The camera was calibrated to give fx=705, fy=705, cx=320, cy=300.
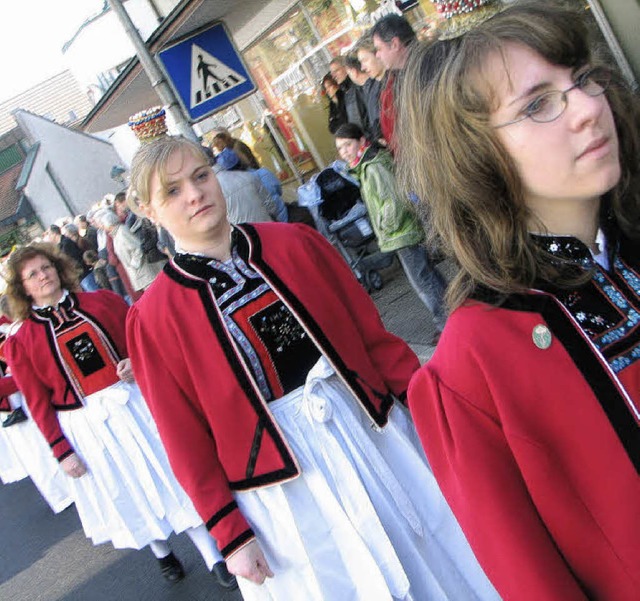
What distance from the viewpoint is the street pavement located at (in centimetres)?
455

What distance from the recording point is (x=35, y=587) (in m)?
5.48

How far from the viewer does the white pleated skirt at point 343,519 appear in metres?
2.31

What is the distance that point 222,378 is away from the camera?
89.4 inches

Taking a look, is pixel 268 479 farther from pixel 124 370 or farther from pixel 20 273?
pixel 20 273

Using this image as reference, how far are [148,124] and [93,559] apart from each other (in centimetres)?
336

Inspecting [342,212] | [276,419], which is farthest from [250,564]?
[342,212]

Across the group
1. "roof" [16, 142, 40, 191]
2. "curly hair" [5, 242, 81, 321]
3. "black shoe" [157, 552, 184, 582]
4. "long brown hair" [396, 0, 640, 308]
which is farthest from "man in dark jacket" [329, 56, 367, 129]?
"roof" [16, 142, 40, 191]

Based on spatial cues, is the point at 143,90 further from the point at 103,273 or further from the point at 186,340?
the point at 186,340

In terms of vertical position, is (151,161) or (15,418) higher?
(151,161)

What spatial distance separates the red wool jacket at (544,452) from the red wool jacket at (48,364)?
334 centimetres

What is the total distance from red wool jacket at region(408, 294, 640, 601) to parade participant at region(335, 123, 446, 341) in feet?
11.7

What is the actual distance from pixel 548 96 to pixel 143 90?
9.70 metres

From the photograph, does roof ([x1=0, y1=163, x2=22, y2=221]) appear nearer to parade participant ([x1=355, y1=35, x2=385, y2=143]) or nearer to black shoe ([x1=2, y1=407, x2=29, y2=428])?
black shoe ([x1=2, y1=407, x2=29, y2=428])

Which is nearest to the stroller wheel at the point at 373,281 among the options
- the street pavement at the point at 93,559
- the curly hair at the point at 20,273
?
the street pavement at the point at 93,559
